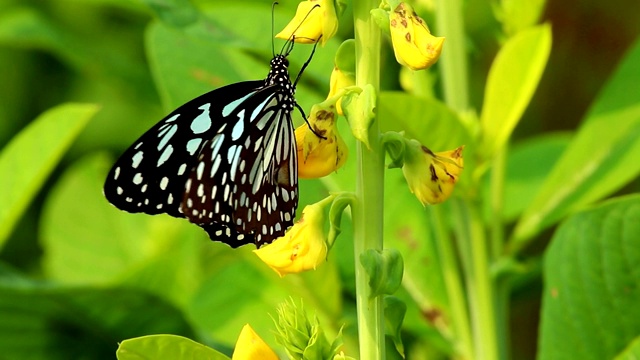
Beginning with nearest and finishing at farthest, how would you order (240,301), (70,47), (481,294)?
(481,294), (240,301), (70,47)

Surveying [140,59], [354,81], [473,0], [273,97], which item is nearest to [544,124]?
[473,0]

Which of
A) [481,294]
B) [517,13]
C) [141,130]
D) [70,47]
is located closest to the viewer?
[481,294]

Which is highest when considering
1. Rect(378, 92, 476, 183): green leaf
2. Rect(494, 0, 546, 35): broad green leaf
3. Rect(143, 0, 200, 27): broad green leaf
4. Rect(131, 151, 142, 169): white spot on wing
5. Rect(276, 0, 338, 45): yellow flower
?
Rect(143, 0, 200, 27): broad green leaf

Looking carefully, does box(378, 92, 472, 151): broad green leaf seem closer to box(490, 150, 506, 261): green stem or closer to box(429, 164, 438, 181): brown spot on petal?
box(490, 150, 506, 261): green stem

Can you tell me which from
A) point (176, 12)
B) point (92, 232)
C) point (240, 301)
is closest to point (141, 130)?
point (92, 232)

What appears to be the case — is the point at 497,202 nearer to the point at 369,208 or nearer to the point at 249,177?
the point at 249,177

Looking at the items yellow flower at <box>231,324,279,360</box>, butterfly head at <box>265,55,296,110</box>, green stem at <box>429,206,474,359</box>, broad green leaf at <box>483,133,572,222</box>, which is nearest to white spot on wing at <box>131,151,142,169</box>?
butterfly head at <box>265,55,296,110</box>
